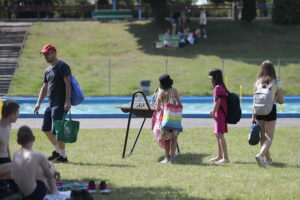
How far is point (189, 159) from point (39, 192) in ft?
14.6

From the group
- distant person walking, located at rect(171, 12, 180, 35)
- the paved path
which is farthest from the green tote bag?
distant person walking, located at rect(171, 12, 180, 35)

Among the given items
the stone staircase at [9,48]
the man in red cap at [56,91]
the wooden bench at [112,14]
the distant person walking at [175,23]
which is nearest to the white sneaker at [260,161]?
the man in red cap at [56,91]

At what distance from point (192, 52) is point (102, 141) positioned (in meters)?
21.2

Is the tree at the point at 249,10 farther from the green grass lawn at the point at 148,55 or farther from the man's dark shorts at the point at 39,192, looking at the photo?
the man's dark shorts at the point at 39,192

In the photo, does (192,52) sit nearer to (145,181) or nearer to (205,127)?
(205,127)

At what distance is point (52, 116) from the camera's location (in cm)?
1008

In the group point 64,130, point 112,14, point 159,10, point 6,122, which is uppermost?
point 6,122

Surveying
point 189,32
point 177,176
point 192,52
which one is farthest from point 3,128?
point 189,32

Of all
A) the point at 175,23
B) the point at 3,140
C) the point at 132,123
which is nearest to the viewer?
the point at 3,140

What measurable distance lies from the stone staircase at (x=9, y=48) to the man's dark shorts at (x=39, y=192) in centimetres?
2091

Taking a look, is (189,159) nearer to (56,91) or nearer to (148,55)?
(56,91)

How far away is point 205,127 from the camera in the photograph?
606 inches

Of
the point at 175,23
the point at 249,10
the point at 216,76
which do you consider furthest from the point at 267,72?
the point at 249,10

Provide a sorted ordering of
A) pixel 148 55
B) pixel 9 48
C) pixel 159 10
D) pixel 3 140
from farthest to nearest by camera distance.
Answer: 1. pixel 159 10
2. pixel 9 48
3. pixel 148 55
4. pixel 3 140
